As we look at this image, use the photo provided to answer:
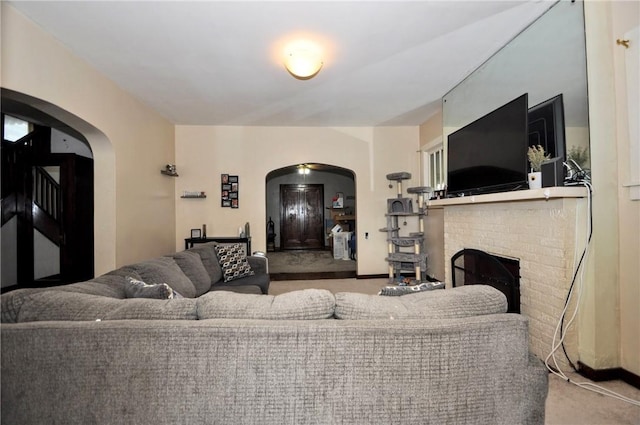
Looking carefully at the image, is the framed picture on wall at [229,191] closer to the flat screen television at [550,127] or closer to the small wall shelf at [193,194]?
the small wall shelf at [193,194]

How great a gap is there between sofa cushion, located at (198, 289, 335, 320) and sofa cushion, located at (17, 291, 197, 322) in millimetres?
79

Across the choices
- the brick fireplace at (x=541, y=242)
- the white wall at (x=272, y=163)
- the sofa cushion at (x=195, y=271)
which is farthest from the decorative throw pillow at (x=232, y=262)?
the brick fireplace at (x=541, y=242)

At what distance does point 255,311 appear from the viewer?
1.19m

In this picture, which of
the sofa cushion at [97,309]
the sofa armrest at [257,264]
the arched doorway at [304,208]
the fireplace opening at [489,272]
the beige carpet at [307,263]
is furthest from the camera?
the arched doorway at [304,208]

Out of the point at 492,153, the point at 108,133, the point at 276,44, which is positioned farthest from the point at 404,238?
the point at 108,133

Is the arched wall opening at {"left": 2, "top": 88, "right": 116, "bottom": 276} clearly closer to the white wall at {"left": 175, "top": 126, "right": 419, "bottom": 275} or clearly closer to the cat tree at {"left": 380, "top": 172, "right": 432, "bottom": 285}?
the white wall at {"left": 175, "top": 126, "right": 419, "bottom": 275}

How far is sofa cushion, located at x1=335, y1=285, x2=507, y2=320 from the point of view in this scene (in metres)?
1.18

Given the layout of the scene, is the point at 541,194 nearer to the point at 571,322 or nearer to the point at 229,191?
the point at 571,322

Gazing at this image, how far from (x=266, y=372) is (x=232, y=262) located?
95.5 inches

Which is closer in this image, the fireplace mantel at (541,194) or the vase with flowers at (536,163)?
the fireplace mantel at (541,194)

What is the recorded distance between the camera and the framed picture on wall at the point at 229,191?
198 inches

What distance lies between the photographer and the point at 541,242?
88.0 inches

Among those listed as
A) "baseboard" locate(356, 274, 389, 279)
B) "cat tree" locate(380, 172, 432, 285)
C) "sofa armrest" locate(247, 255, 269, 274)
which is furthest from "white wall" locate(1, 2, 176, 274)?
"cat tree" locate(380, 172, 432, 285)

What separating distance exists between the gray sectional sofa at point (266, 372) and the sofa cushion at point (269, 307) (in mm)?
60
